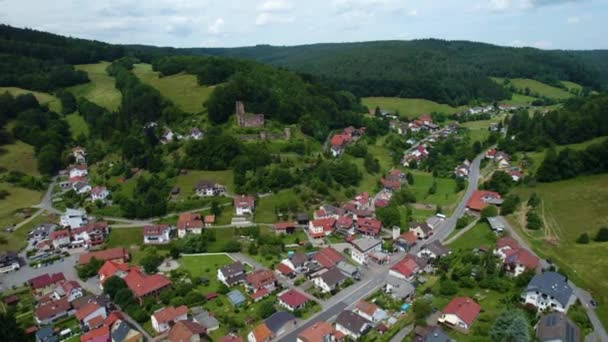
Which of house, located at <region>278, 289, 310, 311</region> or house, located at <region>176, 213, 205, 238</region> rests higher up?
house, located at <region>176, 213, 205, 238</region>

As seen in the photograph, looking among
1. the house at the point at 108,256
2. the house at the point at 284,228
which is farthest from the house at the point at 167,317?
the house at the point at 284,228

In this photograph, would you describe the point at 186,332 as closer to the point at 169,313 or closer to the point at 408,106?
the point at 169,313

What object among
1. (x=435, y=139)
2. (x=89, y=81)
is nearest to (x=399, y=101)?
(x=435, y=139)

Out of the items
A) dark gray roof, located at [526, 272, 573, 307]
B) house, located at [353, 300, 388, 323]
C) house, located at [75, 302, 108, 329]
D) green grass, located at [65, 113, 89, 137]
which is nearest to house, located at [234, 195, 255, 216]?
house, located at [75, 302, 108, 329]

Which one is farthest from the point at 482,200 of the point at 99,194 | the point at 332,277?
the point at 99,194

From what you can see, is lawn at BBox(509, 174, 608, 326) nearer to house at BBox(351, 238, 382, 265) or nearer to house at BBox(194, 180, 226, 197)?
house at BBox(351, 238, 382, 265)

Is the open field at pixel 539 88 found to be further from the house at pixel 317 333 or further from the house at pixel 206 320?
the house at pixel 206 320
